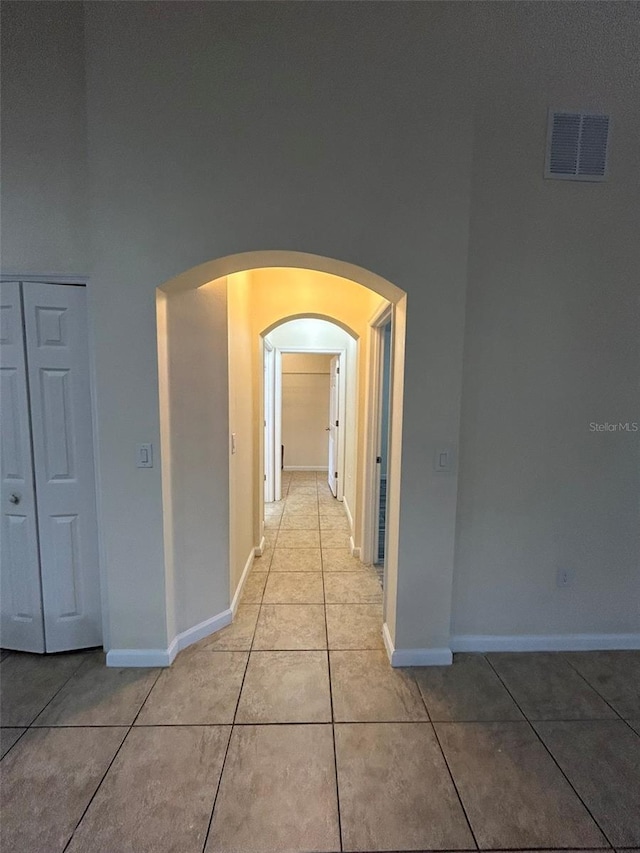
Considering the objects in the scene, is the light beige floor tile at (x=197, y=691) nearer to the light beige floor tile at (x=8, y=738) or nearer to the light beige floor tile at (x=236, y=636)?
the light beige floor tile at (x=236, y=636)

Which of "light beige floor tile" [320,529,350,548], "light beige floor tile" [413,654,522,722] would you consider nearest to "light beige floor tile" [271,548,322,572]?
"light beige floor tile" [320,529,350,548]

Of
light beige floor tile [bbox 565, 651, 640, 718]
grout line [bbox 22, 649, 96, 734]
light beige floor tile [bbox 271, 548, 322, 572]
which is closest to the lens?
grout line [bbox 22, 649, 96, 734]

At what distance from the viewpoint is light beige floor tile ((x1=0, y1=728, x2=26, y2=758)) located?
1.51m

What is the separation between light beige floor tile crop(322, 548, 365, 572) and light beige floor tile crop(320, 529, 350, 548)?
9cm

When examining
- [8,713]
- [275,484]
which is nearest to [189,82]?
[8,713]

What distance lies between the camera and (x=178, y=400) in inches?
80.7

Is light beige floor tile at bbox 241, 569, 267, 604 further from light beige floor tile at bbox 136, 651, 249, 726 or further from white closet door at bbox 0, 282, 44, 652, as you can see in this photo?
white closet door at bbox 0, 282, 44, 652

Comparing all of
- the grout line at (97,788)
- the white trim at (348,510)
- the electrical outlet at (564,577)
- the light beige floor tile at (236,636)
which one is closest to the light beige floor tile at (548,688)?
the electrical outlet at (564,577)

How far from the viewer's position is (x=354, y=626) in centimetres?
236

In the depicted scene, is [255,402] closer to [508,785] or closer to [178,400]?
[178,400]

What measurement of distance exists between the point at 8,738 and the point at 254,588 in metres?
1.48

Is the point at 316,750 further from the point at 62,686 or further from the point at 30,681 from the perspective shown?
the point at 30,681

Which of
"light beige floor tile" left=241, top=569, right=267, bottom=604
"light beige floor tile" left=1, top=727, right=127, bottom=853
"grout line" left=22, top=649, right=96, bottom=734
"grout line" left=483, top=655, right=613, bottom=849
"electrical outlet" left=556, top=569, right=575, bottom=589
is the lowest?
"grout line" left=483, top=655, right=613, bottom=849

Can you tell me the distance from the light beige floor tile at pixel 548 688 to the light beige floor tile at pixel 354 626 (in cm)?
64
